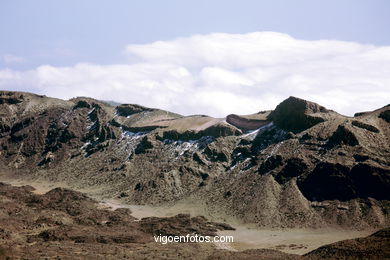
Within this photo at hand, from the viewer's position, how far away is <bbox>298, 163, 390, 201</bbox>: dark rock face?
77.1 metres

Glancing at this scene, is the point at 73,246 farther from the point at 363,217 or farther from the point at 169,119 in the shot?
the point at 169,119

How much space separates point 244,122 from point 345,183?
3956cm

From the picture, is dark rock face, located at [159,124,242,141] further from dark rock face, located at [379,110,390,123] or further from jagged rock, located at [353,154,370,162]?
dark rock face, located at [379,110,390,123]

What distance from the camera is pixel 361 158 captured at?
82.4 metres

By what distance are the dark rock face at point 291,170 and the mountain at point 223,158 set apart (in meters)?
0.21

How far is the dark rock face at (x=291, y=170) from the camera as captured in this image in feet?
283

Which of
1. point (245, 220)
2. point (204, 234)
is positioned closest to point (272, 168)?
point (245, 220)

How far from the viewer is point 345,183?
79812 mm

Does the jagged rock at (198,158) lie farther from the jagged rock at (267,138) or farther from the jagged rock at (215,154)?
the jagged rock at (267,138)

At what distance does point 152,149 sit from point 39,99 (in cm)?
6513

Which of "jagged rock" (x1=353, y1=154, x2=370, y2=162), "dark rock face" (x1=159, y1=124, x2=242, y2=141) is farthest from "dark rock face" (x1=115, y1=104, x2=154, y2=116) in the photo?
"jagged rock" (x1=353, y1=154, x2=370, y2=162)

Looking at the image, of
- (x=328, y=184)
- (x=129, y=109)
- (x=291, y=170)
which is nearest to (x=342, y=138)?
(x=328, y=184)

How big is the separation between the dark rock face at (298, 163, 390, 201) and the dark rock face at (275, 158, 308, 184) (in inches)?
103

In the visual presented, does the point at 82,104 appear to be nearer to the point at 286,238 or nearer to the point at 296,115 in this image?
the point at 296,115
